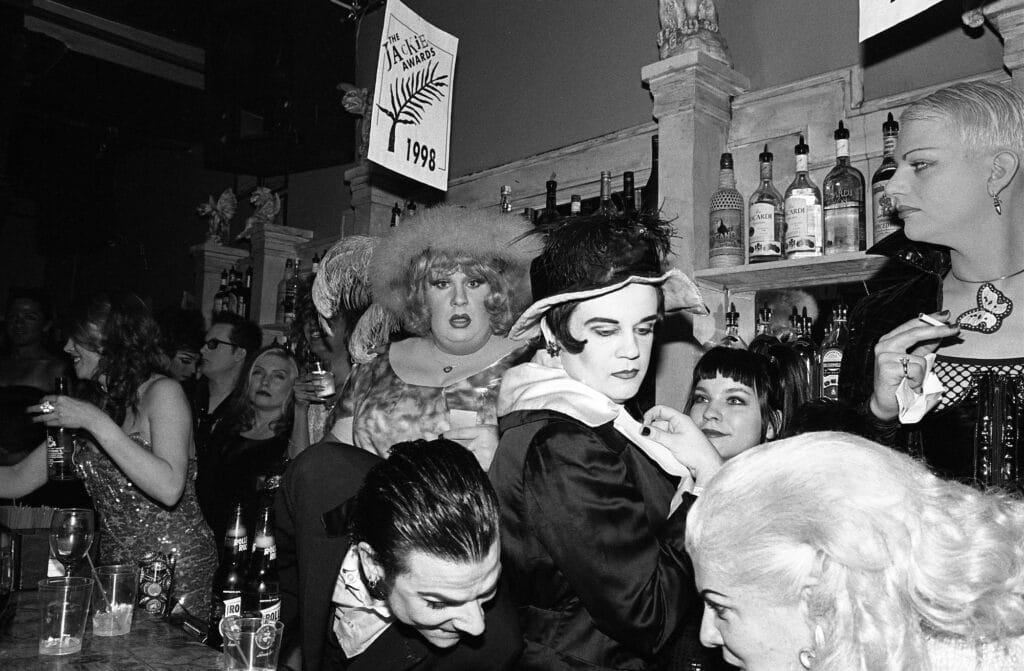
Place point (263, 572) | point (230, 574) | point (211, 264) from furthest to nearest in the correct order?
point (211, 264)
point (230, 574)
point (263, 572)

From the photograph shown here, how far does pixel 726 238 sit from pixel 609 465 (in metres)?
1.86

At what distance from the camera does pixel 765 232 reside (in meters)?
3.06

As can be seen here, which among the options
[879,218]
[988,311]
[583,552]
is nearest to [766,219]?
[879,218]

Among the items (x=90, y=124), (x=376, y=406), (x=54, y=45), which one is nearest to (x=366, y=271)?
(x=376, y=406)

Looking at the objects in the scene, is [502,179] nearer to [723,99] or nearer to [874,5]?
[723,99]

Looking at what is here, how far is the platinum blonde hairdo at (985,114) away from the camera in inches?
70.6

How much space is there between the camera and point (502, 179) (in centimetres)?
448

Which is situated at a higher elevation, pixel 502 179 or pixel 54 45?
pixel 54 45

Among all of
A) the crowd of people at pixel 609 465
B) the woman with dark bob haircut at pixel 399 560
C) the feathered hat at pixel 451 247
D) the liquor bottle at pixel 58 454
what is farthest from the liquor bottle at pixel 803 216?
the liquor bottle at pixel 58 454

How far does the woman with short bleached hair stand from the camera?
1.77 meters

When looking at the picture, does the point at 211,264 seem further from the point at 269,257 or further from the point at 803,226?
the point at 803,226

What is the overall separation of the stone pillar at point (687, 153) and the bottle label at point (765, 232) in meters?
0.24

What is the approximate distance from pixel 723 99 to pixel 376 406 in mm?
2008

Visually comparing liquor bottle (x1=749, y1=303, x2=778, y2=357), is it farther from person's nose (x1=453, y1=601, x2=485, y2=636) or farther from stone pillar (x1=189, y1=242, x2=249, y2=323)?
stone pillar (x1=189, y1=242, x2=249, y2=323)
